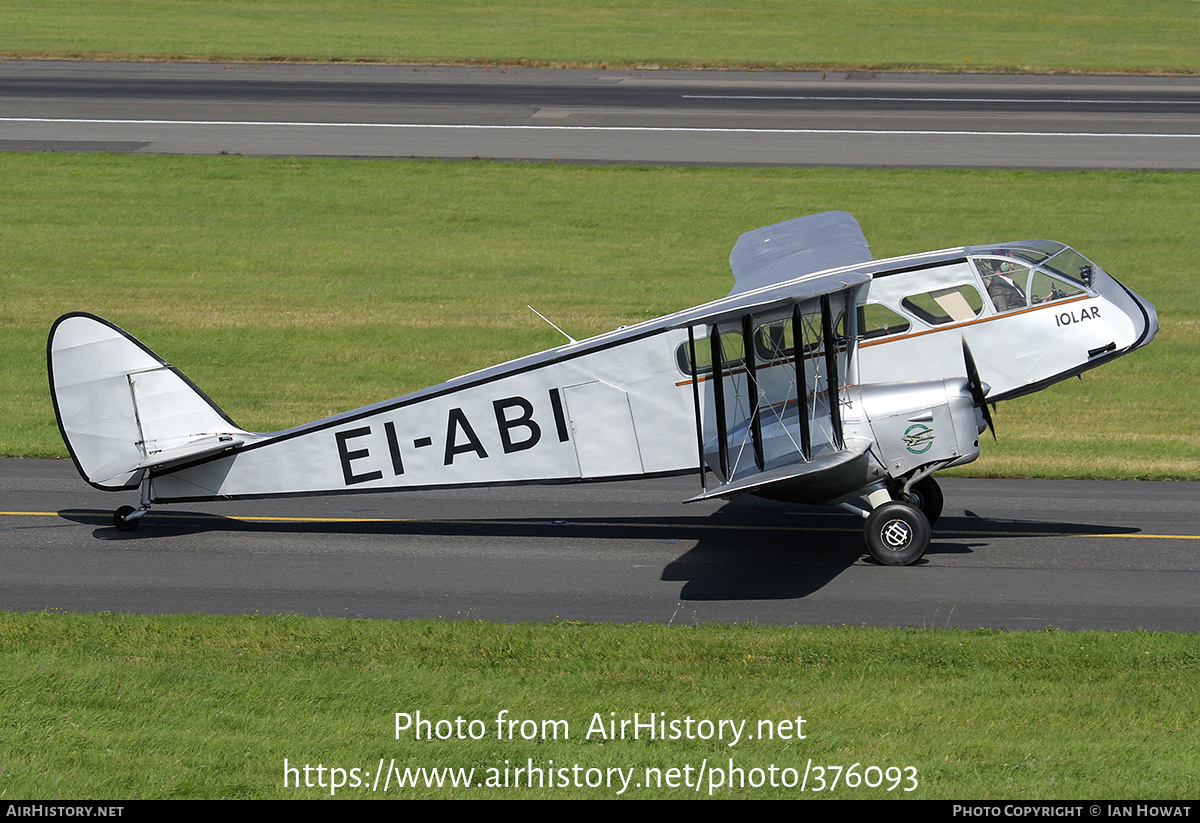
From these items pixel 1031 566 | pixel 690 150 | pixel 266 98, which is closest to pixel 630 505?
pixel 1031 566

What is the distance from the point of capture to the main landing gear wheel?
1348cm

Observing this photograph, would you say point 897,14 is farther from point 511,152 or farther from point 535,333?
point 535,333

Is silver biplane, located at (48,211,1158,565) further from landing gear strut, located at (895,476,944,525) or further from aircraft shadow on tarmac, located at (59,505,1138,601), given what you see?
landing gear strut, located at (895,476,944,525)

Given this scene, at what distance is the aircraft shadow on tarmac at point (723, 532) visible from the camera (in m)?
13.6

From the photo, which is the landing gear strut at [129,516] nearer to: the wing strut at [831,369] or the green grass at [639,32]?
the wing strut at [831,369]

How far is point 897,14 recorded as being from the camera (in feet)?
187

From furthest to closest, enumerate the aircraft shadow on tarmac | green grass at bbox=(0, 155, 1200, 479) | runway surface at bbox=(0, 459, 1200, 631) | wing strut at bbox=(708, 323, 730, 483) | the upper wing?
green grass at bbox=(0, 155, 1200, 479)
the upper wing
the aircraft shadow on tarmac
wing strut at bbox=(708, 323, 730, 483)
runway surface at bbox=(0, 459, 1200, 631)

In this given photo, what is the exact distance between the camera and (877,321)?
530 inches

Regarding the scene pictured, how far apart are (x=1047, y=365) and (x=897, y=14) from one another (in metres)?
48.5

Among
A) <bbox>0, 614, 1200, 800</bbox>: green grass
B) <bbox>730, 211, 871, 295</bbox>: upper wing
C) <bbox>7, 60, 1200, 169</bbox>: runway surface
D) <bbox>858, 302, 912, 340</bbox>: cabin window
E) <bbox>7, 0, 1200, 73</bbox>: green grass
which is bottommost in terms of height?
<bbox>0, 614, 1200, 800</bbox>: green grass

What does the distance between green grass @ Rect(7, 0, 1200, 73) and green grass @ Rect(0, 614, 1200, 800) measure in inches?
1517

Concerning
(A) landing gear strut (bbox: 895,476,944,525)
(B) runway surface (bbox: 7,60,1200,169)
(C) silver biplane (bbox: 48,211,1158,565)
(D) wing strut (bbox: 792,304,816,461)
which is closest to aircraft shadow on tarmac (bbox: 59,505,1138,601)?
(A) landing gear strut (bbox: 895,476,944,525)

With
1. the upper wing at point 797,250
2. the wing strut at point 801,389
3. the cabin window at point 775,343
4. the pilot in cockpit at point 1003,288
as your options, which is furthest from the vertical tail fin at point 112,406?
the pilot in cockpit at point 1003,288

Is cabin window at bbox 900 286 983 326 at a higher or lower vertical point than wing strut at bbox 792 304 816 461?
higher
